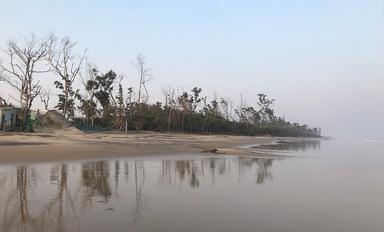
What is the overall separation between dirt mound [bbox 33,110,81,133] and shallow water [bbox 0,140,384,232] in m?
25.0

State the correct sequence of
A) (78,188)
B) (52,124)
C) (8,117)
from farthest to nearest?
(52,124) < (8,117) < (78,188)

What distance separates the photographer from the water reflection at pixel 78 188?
6.85 m

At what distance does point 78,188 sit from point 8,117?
95.3ft

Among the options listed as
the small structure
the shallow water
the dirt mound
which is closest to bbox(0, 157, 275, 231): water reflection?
the shallow water

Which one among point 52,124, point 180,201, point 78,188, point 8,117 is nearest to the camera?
point 180,201

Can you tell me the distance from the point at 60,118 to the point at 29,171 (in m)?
29.0

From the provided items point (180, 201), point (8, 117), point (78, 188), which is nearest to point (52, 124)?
point (8, 117)

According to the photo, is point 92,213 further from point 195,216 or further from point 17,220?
point 195,216

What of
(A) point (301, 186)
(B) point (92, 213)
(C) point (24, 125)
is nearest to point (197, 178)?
(A) point (301, 186)

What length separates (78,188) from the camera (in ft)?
33.4

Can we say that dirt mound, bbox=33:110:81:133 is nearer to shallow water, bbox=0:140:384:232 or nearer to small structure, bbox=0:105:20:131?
small structure, bbox=0:105:20:131

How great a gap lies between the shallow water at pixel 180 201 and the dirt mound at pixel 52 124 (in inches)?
984

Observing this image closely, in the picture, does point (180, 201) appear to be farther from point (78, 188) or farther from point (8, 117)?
point (8, 117)

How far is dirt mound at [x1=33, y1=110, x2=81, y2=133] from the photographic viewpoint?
38.5 metres
